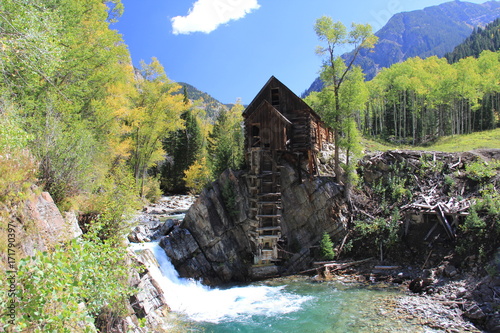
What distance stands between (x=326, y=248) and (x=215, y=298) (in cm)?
808

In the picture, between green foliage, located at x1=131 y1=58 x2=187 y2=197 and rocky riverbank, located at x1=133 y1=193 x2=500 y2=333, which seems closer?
rocky riverbank, located at x1=133 y1=193 x2=500 y2=333

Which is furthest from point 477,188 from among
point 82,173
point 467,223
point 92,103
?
point 92,103

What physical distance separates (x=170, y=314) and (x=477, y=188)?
1986 centimetres

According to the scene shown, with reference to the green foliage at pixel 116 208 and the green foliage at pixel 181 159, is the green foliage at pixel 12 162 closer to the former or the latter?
the green foliage at pixel 116 208

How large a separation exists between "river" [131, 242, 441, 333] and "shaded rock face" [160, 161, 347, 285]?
46.2 inches

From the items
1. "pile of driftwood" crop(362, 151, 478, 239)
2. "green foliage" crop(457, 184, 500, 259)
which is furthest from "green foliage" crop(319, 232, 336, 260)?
"green foliage" crop(457, 184, 500, 259)

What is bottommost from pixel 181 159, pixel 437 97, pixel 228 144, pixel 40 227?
pixel 40 227

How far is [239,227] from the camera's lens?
2086cm

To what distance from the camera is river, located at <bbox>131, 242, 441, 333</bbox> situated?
41.0 feet

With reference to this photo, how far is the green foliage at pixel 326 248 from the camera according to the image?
64.7 ft

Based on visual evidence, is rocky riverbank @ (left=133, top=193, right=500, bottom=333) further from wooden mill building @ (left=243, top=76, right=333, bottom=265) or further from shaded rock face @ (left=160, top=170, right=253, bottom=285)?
shaded rock face @ (left=160, top=170, right=253, bottom=285)

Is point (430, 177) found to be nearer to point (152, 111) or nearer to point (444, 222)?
point (444, 222)

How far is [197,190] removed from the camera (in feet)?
135

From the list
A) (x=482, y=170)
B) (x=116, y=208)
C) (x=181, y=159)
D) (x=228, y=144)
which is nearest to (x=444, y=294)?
(x=482, y=170)
